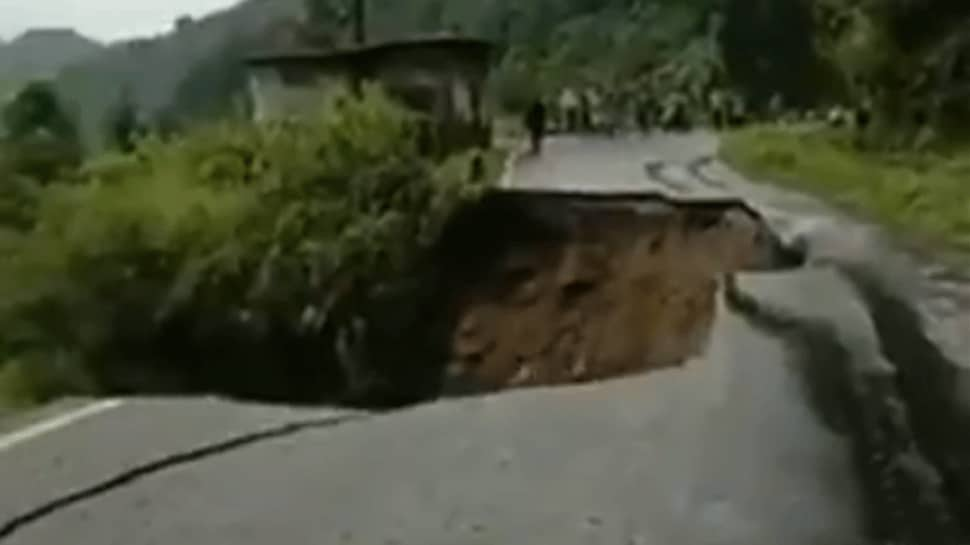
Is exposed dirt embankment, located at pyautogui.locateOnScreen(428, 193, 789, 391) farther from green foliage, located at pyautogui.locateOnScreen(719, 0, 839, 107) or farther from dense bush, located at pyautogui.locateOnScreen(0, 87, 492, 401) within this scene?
green foliage, located at pyautogui.locateOnScreen(719, 0, 839, 107)

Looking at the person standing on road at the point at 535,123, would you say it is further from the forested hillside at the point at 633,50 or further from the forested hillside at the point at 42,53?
the forested hillside at the point at 42,53

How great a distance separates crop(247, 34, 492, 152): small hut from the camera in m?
25.0

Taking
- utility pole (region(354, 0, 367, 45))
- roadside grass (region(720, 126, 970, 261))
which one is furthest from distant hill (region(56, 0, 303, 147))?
roadside grass (region(720, 126, 970, 261))

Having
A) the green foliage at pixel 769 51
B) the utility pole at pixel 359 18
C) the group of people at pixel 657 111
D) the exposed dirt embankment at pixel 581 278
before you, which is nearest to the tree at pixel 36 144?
the exposed dirt embankment at pixel 581 278

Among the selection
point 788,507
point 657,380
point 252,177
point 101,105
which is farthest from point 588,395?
point 101,105

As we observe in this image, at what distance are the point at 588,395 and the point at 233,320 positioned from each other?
950 cm

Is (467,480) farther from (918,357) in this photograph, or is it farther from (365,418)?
(918,357)

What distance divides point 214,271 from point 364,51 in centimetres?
847

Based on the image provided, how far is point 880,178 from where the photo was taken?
839 inches

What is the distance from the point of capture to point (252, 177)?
749 inches

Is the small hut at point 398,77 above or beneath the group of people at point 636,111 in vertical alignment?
above

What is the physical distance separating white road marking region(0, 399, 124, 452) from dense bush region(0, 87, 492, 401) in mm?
7098

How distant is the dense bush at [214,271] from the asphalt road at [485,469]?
791 cm

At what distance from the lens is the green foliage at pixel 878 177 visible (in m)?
16.7
